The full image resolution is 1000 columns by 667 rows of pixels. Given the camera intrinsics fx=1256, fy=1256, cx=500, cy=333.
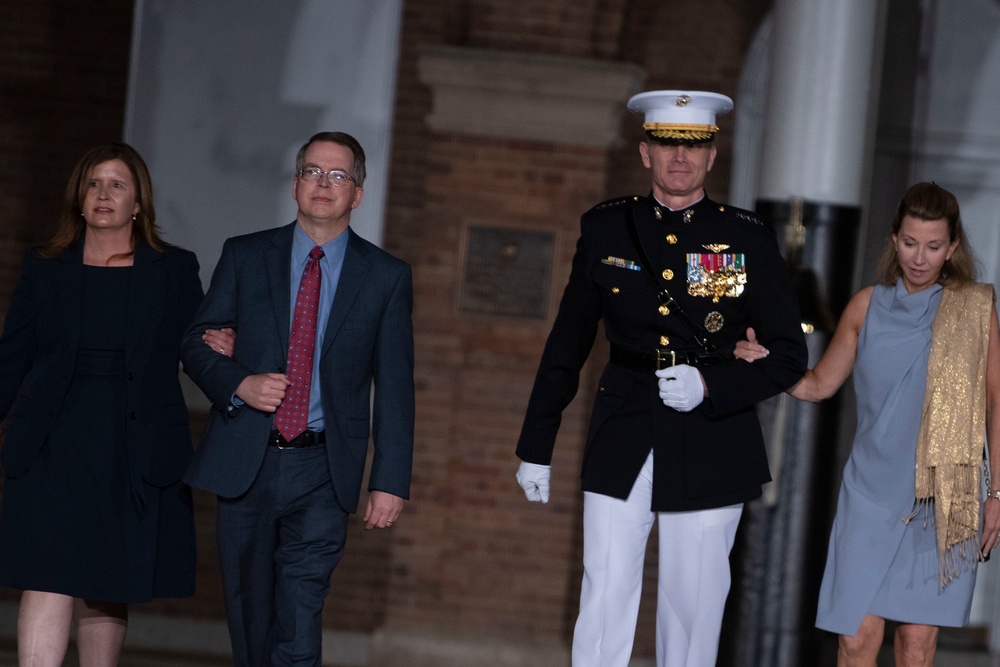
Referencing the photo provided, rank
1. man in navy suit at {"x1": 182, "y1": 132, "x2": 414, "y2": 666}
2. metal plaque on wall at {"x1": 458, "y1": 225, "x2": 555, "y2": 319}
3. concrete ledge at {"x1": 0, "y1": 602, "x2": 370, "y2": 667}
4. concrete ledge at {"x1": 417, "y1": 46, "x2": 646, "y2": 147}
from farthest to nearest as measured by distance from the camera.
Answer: concrete ledge at {"x1": 0, "y1": 602, "x2": 370, "y2": 667} → metal plaque on wall at {"x1": 458, "y1": 225, "x2": 555, "y2": 319} → concrete ledge at {"x1": 417, "y1": 46, "x2": 646, "y2": 147} → man in navy suit at {"x1": 182, "y1": 132, "x2": 414, "y2": 666}

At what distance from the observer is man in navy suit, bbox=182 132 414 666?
11.5 feet

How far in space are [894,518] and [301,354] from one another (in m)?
1.82

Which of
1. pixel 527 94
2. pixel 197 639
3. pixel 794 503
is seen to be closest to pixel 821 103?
pixel 527 94

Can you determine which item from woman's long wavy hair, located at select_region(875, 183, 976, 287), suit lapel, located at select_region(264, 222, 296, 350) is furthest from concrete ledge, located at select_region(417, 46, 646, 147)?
suit lapel, located at select_region(264, 222, 296, 350)

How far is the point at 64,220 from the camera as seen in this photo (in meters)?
4.08

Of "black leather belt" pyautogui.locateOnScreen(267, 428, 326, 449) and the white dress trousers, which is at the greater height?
"black leather belt" pyautogui.locateOnScreen(267, 428, 326, 449)

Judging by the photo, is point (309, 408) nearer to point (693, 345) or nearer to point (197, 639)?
point (693, 345)

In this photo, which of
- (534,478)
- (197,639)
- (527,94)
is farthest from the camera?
(197,639)

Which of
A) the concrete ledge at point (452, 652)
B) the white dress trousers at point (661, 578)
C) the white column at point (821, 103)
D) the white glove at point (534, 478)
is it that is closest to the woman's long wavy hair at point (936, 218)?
the white dress trousers at point (661, 578)

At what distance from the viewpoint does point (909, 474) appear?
374 centimetres

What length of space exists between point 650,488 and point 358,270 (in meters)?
1.04

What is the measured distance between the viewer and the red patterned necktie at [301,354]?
351 cm

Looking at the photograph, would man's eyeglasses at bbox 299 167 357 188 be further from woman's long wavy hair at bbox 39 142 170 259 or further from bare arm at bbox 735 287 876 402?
bare arm at bbox 735 287 876 402

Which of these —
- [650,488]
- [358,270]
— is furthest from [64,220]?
[650,488]
